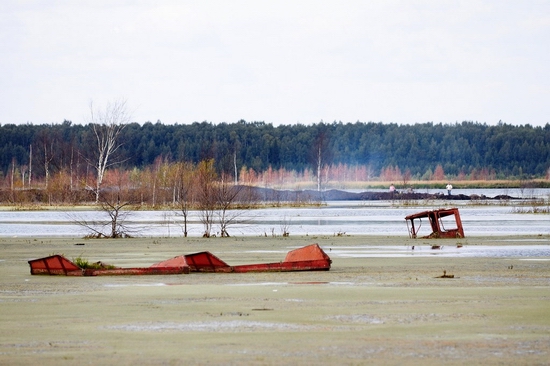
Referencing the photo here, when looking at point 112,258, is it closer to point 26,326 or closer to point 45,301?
point 45,301

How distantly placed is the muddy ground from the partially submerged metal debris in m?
0.39

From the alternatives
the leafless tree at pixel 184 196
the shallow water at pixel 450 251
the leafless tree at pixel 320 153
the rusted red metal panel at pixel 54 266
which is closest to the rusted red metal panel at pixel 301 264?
the rusted red metal panel at pixel 54 266

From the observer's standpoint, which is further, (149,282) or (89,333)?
(149,282)

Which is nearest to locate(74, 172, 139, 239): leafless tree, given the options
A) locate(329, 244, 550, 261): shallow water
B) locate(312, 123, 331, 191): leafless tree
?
locate(329, 244, 550, 261): shallow water

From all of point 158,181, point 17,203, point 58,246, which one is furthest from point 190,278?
point 17,203

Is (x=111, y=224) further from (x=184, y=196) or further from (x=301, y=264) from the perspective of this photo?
(x=301, y=264)

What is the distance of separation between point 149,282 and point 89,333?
23.4ft

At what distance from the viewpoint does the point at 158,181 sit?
88.5 metres

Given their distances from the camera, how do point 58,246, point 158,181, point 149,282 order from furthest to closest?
point 158,181 → point 58,246 → point 149,282

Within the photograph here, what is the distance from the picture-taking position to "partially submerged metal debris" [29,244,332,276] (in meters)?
20.8

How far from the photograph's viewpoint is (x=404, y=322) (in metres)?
13.1

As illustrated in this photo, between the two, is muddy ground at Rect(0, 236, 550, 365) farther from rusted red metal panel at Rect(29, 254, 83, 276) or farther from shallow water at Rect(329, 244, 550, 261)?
shallow water at Rect(329, 244, 550, 261)

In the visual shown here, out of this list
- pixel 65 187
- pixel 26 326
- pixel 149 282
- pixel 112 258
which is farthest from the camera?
pixel 65 187

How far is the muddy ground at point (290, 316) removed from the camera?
10.7 metres
